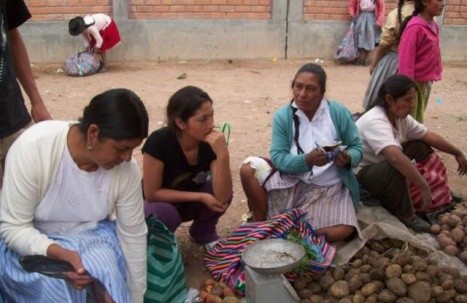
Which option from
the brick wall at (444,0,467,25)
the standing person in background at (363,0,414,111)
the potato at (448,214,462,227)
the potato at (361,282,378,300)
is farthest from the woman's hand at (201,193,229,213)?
the brick wall at (444,0,467,25)

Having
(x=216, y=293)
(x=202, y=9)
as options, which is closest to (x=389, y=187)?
(x=216, y=293)

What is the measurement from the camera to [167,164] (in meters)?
3.10

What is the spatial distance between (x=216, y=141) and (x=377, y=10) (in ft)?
25.9

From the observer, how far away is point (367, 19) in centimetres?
986

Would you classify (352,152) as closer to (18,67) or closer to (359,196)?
(359,196)

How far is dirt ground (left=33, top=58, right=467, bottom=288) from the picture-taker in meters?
5.52

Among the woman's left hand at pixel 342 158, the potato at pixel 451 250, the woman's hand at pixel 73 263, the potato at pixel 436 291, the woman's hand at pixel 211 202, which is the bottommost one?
the potato at pixel 451 250

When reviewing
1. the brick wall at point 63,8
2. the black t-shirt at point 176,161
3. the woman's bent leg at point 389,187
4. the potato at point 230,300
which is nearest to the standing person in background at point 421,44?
the woman's bent leg at point 389,187

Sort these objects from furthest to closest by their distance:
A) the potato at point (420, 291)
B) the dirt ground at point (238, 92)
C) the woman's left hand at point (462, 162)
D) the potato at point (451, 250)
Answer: the dirt ground at point (238, 92) < the woman's left hand at point (462, 162) < the potato at point (451, 250) < the potato at point (420, 291)

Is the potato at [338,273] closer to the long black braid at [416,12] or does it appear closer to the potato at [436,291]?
the potato at [436,291]

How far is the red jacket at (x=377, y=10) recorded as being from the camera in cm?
986

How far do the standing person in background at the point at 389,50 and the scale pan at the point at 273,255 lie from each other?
1.95m

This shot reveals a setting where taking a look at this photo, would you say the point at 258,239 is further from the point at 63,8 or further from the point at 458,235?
the point at 63,8

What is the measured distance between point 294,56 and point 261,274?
320 inches
